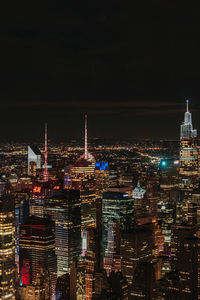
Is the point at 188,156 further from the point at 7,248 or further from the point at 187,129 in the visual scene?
the point at 7,248

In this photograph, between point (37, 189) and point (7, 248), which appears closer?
point (7, 248)

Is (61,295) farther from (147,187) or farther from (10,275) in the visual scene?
(147,187)

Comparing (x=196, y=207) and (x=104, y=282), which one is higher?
(x=196, y=207)

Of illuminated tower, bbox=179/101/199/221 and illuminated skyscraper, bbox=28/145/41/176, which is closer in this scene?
illuminated skyscraper, bbox=28/145/41/176

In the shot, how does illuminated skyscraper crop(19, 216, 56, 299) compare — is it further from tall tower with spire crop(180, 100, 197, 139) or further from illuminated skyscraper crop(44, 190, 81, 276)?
tall tower with spire crop(180, 100, 197, 139)

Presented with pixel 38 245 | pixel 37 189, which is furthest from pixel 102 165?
pixel 38 245

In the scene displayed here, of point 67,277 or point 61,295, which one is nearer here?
point 61,295

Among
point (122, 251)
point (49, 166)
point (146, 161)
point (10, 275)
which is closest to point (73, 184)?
point (49, 166)

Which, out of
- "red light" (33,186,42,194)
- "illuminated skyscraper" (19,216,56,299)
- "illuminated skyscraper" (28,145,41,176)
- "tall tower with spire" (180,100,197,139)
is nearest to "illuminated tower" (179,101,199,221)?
"tall tower with spire" (180,100,197,139)
